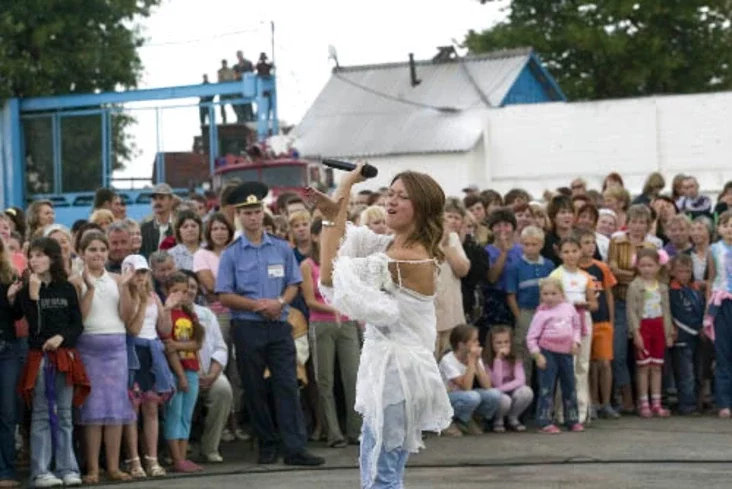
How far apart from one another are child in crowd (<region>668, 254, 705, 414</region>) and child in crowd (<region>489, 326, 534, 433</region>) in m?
2.00

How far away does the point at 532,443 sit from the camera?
15.4 meters

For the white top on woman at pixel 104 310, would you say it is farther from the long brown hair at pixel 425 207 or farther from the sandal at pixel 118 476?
the long brown hair at pixel 425 207

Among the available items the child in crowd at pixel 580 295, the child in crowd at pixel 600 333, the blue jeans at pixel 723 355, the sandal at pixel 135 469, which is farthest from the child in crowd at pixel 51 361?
the blue jeans at pixel 723 355

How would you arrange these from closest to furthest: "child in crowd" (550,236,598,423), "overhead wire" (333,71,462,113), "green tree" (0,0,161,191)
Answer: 1. "child in crowd" (550,236,598,423)
2. "green tree" (0,0,161,191)
3. "overhead wire" (333,71,462,113)

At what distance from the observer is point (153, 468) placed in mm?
14156

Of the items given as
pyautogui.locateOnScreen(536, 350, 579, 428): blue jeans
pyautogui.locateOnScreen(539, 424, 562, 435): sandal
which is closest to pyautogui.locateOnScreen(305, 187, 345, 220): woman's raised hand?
pyautogui.locateOnScreen(539, 424, 562, 435): sandal

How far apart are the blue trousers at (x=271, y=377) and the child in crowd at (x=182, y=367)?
36 cm

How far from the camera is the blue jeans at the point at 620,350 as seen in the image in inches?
690

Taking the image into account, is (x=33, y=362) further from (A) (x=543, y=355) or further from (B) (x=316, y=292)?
(A) (x=543, y=355)

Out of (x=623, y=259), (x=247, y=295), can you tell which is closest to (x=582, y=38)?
(x=623, y=259)

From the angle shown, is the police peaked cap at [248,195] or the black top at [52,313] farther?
the police peaked cap at [248,195]

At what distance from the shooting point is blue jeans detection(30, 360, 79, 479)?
1367 cm

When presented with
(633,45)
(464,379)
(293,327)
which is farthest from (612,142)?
(293,327)

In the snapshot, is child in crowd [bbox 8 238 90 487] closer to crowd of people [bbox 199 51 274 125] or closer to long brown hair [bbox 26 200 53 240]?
long brown hair [bbox 26 200 53 240]
